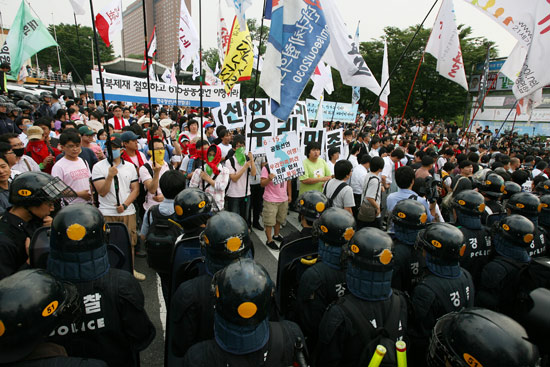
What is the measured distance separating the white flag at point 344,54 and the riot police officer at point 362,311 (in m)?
3.95

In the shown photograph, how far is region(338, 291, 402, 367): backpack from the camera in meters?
1.79

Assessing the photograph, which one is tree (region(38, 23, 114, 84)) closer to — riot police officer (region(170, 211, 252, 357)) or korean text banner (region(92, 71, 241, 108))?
korean text banner (region(92, 71, 241, 108))

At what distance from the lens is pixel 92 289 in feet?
6.43

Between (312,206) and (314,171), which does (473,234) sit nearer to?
(312,206)

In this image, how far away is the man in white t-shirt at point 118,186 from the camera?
431 cm

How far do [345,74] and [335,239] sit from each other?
151 inches

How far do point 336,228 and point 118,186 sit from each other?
3261 mm

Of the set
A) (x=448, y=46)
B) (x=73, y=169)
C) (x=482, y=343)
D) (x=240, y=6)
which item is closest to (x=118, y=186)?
(x=73, y=169)

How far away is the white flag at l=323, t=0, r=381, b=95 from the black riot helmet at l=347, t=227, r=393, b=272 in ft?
12.7

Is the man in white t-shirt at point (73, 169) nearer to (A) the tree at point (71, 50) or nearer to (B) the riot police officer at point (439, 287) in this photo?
(B) the riot police officer at point (439, 287)

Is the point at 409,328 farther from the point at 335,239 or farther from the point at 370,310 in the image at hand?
the point at 335,239

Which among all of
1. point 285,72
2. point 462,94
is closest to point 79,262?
point 285,72

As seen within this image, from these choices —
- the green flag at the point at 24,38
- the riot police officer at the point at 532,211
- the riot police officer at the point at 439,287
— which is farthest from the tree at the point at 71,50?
the riot police officer at the point at 439,287

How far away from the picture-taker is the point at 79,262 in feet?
6.40
